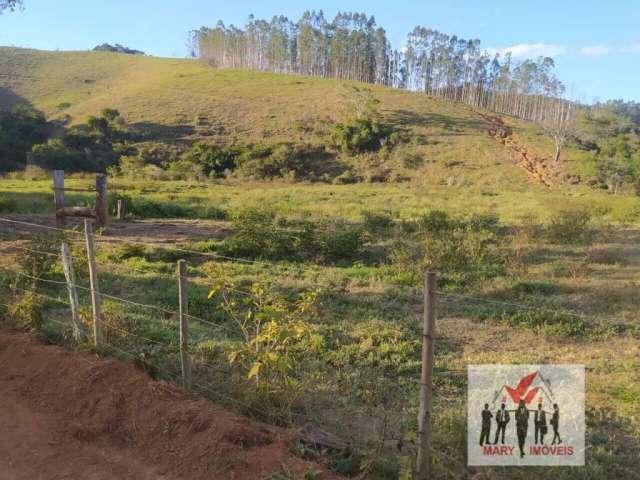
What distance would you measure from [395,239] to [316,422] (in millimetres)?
8936

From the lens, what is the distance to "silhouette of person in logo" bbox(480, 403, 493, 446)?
3938mm

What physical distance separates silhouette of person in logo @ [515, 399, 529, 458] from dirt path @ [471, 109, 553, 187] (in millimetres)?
34520

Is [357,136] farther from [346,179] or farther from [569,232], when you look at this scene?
[569,232]

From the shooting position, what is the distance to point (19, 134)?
42.2 meters

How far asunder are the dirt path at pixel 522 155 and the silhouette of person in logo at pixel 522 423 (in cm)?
3452

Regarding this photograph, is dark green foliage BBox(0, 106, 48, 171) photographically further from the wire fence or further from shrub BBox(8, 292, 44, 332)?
the wire fence

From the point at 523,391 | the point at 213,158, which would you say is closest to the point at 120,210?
the point at 523,391

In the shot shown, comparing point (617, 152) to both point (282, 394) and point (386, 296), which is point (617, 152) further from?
point (282, 394)

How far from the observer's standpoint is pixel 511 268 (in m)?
10.5

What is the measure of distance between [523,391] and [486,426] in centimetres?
46

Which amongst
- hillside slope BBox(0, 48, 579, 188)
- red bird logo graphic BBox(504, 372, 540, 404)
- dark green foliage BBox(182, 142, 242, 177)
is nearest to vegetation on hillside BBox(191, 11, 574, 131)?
hillside slope BBox(0, 48, 579, 188)

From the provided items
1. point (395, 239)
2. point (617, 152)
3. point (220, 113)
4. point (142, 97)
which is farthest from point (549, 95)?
point (395, 239)

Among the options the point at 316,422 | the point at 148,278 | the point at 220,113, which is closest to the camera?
the point at 316,422

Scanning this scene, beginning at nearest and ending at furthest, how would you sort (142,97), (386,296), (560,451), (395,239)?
(560,451), (386,296), (395,239), (142,97)
